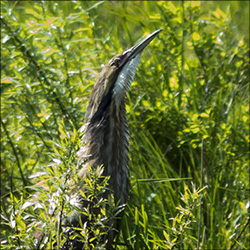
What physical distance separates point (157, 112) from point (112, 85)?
2.49 ft

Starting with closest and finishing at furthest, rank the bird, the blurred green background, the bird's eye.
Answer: the bird
the bird's eye
the blurred green background

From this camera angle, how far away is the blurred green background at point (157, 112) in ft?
8.17

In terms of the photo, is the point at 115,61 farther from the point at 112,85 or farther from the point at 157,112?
the point at 157,112

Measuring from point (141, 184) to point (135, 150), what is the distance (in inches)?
13.2

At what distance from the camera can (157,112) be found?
3.02m

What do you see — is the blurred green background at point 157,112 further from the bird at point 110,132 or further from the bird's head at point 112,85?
the bird's head at point 112,85

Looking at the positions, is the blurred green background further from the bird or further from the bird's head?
the bird's head

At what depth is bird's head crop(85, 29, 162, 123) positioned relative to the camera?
7.50 ft

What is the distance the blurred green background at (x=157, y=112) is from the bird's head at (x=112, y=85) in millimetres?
422

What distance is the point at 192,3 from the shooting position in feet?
10.7

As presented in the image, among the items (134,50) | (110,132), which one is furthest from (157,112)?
(110,132)

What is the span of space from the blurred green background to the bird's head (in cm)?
42

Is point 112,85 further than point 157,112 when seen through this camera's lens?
No

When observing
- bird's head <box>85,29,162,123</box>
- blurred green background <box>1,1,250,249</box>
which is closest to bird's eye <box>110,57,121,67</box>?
bird's head <box>85,29,162,123</box>
